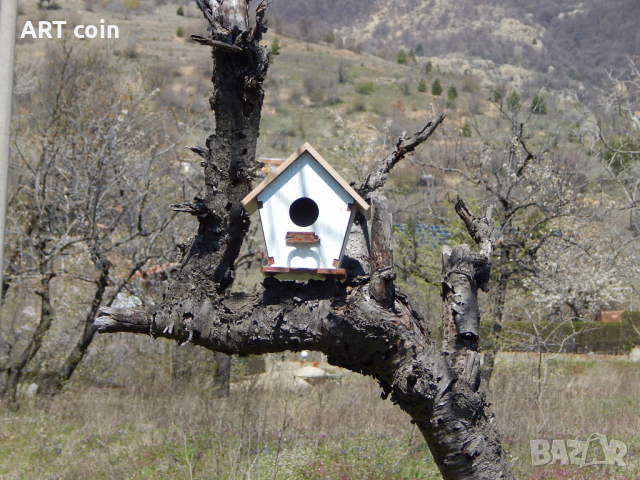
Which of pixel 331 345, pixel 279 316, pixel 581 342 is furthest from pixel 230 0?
pixel 581 342

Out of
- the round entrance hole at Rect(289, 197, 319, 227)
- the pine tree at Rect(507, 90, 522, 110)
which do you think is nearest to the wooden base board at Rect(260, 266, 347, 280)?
the round entrance hole at Rect(289, 197, 319, 227)

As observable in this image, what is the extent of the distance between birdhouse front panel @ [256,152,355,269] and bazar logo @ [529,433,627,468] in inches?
178

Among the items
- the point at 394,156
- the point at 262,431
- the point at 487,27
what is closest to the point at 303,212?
the point at 394,156

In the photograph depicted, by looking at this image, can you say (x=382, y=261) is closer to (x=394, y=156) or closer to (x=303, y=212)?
(x=303, y=212)

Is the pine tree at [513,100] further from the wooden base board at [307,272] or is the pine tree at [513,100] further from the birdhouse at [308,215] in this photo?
the wooden base board at [307,272]

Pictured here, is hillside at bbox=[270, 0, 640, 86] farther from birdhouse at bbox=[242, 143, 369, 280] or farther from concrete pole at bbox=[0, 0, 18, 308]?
concrete pole at bbox=[0, 0, 18, 308]

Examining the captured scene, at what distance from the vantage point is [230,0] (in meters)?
3.17

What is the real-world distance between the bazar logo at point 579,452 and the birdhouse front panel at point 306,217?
4.52 meters

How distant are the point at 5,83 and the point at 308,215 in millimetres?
1676

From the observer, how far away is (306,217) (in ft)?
11.1

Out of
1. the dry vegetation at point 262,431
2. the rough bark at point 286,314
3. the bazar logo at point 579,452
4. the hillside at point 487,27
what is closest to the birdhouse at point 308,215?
the rough bark at point 286,314

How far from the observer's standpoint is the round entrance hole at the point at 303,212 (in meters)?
3.36

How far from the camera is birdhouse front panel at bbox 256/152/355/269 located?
3.21 m

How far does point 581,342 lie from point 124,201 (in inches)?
526
